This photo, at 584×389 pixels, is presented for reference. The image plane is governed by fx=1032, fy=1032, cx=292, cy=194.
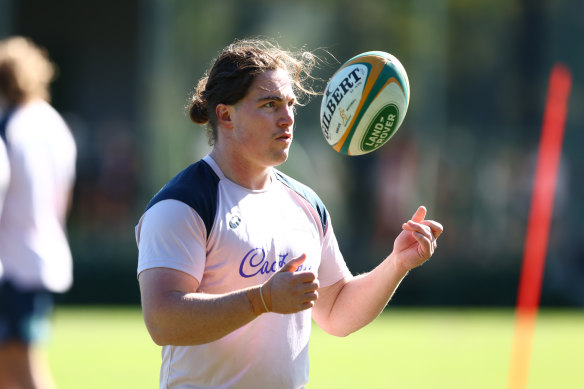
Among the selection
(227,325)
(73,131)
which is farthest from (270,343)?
(73,131)

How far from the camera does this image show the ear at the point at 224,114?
13.4ft

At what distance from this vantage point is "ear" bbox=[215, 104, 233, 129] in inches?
160

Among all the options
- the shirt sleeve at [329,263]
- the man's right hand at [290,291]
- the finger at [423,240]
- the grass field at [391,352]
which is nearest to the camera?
the man's right hand at [290,291]

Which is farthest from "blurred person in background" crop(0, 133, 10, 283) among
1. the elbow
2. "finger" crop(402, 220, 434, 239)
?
"finger" crop(402, 220, 434, 239)

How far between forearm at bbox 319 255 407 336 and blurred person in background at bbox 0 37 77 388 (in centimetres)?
249

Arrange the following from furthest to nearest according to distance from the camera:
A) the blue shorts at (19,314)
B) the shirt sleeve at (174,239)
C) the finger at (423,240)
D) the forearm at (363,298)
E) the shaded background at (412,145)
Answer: the shaded background at (412,145) < the blue shorts at (19,314) < the forearm at (363,298) < the finger at (423,240) < the shirt sleeve at (174,239)

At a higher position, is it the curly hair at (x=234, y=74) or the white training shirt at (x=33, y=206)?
the curly hair at (x=234, y=74)

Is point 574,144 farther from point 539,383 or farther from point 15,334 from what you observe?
point 15,334

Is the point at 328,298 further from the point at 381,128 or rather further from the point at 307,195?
the point at 381,128

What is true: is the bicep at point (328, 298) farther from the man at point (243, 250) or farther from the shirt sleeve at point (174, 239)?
the shirt sleeve at point (174, 239)

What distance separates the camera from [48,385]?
20.5ft

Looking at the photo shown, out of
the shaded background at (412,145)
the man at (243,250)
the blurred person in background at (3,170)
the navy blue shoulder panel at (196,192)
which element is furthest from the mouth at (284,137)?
the shaded background at (412,145)

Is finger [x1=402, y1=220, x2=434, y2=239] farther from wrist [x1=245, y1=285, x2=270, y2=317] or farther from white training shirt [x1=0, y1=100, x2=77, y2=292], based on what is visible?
white training shirt [x1=0, y1=100, x2=77, y2=292]

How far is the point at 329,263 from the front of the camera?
4.39 metres
